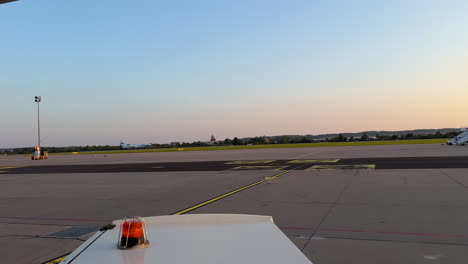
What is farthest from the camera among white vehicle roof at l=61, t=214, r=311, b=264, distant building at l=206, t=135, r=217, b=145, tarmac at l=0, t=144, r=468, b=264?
distant building at l=206, t=135, r=217, b=145

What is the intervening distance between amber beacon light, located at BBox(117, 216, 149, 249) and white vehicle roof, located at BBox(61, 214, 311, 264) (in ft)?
0.13

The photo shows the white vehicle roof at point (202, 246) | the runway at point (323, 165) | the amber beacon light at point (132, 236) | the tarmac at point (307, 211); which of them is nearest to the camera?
the white vehicle roof at point (202, 246)

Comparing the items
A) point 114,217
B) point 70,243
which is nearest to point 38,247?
point 70,243

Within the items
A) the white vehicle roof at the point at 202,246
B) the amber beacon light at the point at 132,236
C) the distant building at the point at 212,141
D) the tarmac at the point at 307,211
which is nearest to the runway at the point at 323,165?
the tarmac at the point at 307,211

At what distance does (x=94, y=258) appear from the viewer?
6.81 feet

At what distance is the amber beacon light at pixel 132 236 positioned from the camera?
2207 millimetres

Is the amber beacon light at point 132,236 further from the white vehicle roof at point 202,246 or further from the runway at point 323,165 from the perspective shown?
the runway at point 323,165

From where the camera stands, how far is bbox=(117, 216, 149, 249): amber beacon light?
7.24 ft

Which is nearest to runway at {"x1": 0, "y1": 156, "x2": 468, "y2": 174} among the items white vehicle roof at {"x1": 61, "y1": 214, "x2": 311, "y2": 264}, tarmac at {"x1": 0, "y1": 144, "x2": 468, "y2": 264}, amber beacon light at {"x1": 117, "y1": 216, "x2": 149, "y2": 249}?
tarmac at {"x1": 0, "y1": 144, "x2": 468, "y2": 264}

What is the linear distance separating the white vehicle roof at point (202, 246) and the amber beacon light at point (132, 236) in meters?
0.04

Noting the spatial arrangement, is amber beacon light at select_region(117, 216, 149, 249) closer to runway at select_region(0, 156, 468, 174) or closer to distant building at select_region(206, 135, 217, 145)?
runway at select_region(0, 156, 468, 174)

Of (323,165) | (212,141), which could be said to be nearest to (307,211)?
(323,165)

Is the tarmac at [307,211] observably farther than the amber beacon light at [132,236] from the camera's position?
Yes

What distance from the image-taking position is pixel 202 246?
87.0 inches
